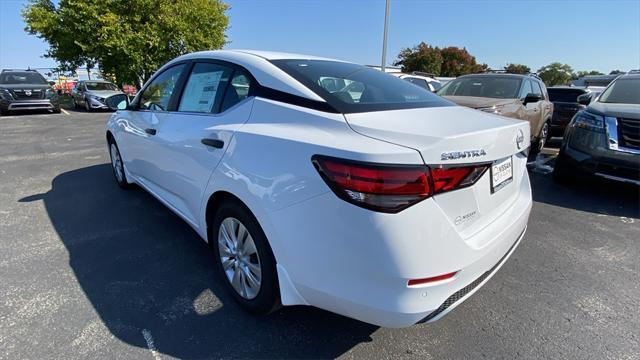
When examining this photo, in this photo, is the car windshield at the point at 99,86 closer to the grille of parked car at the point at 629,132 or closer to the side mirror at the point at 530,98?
the side mirror at the point at 530,98

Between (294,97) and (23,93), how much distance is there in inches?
632

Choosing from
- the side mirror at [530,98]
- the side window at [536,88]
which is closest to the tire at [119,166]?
the side mirror at [530,98]

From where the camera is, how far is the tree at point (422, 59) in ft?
157

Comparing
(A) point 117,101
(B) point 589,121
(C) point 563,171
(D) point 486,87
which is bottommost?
(C) point 563,171

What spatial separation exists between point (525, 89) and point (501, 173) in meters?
5.98

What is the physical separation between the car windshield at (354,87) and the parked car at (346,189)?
0.05 ft

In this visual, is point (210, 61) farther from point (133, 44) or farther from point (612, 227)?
point (133, 44)

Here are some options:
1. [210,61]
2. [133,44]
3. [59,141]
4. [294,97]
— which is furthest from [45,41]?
[294,97]

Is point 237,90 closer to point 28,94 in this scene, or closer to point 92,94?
point 28,94

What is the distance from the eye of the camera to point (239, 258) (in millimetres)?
2268

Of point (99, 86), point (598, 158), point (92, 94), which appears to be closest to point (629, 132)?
point (598, 158)

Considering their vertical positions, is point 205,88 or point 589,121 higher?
point 205,88

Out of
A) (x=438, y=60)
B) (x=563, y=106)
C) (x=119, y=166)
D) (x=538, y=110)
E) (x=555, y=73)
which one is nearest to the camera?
(x=119, y=166)

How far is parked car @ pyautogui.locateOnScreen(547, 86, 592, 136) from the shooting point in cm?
923
